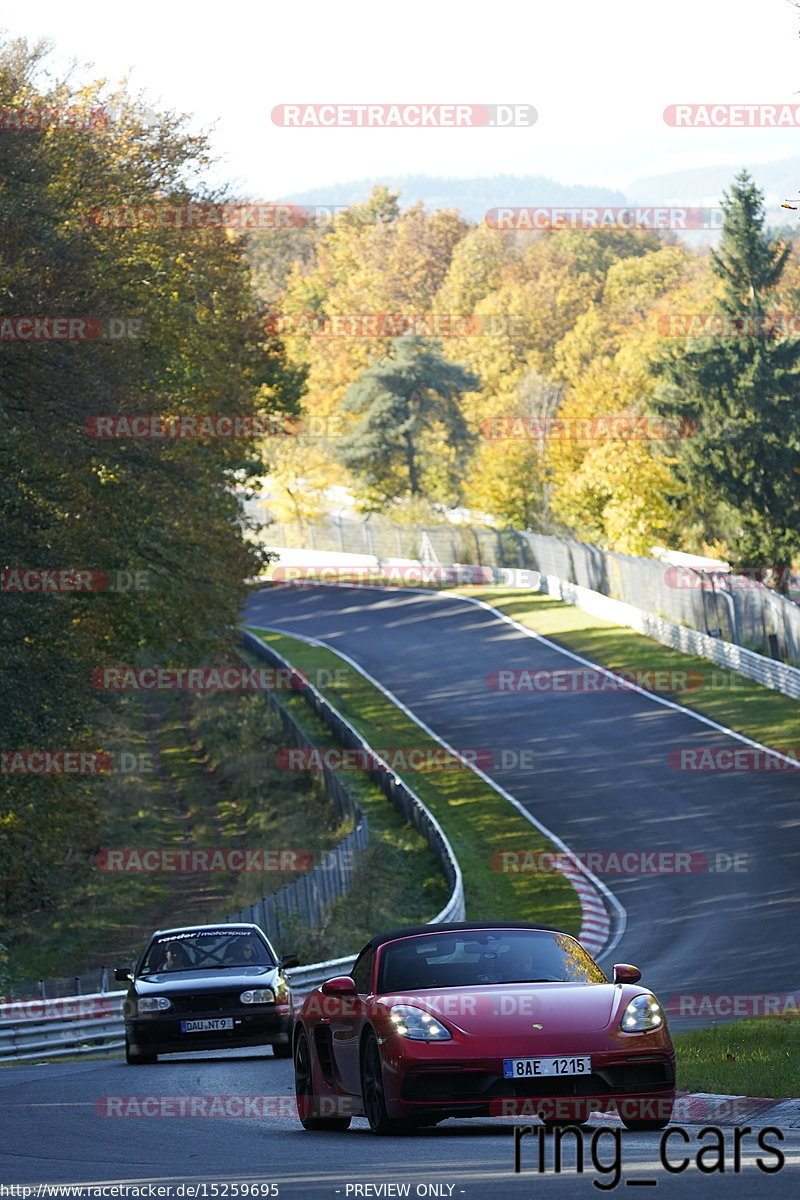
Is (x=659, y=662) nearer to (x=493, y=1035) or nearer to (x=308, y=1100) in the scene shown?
(x=308, y=1100)

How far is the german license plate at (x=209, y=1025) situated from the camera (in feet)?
54.7

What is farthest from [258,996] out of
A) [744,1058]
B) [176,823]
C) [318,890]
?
[176,823]

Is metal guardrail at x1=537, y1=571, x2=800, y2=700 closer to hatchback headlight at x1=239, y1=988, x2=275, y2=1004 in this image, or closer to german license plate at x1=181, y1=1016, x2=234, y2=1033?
hatchback headlight at x1=239, y1=988, x2=275, y2=1004

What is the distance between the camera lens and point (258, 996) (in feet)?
55.5

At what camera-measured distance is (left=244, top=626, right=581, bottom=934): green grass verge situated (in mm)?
32188

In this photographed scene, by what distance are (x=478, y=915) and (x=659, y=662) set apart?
25.1 metres

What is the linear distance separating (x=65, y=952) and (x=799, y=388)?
50.8 metres

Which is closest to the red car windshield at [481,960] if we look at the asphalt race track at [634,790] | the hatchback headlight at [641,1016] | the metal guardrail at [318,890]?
the hatchback headlight at [641,1016]

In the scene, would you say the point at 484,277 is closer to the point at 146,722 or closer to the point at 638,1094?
the point at 146,722

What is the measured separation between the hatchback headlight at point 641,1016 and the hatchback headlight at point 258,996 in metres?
7.74

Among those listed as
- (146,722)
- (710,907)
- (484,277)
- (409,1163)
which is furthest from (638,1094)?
(484,277)

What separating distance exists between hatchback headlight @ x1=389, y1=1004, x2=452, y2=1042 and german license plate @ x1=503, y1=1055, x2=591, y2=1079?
397 mm

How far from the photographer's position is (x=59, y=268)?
3161 cm

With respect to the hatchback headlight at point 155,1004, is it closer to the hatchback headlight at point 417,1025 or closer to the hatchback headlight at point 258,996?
the hatchback headlight at point 258,996
